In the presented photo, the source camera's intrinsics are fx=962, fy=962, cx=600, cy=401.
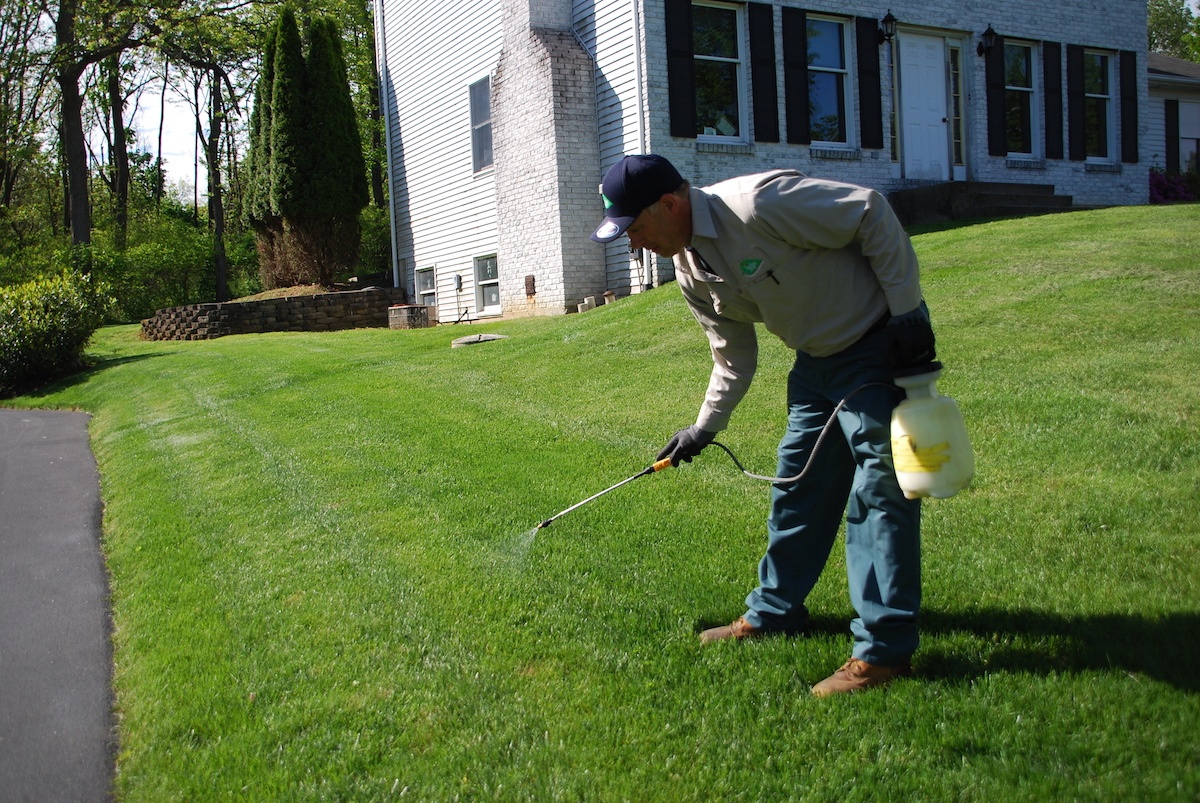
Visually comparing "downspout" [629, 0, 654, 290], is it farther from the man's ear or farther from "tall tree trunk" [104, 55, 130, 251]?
"tall tree trunk" [104, 55, 130, 251]

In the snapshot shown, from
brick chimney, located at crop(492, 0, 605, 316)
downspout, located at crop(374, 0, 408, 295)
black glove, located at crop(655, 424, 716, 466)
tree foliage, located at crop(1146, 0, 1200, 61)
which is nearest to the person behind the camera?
black glove, located at crop(655, 424, 716, 466)

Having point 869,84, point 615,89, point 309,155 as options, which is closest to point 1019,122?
point 869,84

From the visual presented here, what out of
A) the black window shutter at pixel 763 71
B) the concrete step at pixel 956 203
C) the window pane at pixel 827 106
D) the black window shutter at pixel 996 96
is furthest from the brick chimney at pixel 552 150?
the black window shutter at pixel 996 96

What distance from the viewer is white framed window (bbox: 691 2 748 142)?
15.0m

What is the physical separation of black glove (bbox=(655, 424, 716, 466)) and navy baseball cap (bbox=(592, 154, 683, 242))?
96 centimetres

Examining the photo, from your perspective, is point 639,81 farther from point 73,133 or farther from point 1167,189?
point 73,133

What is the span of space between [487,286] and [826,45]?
25.0 feet

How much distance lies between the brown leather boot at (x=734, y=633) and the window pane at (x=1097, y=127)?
61.4ft

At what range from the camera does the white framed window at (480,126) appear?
A: 59.9ft

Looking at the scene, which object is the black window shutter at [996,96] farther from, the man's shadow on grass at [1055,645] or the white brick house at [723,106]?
the man's shadow on grass at [1055,645]

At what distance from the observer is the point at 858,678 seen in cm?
312

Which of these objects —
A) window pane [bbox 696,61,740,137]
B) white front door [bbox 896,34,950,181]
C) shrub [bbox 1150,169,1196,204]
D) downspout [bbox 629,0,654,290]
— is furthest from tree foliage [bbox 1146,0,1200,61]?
downspout [bbox 629,0,654,290]

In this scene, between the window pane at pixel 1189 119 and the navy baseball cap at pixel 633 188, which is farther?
the window pane at pixel 1189 119

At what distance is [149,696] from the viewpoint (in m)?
3.72
